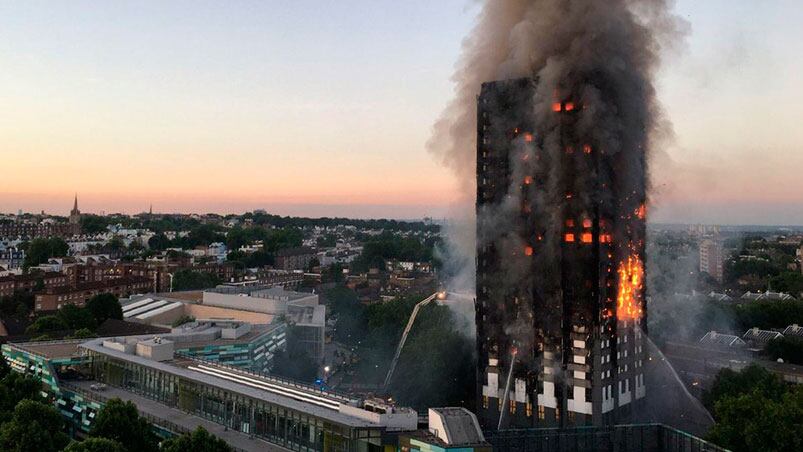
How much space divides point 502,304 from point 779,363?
2581cm

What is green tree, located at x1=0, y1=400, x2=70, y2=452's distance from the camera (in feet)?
109

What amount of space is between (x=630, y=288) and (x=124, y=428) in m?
31.5

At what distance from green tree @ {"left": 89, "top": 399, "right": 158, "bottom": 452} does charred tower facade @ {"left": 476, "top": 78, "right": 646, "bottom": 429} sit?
22.8 meters

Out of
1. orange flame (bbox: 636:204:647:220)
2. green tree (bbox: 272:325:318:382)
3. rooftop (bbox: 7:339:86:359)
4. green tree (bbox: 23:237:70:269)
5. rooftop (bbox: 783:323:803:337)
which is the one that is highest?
orange flame (bbox: 636:204:647:220)

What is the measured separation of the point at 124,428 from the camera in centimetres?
3356

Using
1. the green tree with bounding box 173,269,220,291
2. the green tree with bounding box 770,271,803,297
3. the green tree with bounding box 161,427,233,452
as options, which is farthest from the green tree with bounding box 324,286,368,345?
the green tree with bounding box 770,271,803,297

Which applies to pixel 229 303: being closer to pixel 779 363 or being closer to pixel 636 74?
pixel 636 74

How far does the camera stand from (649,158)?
51.9 meters

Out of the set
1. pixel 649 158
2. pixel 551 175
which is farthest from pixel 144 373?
pixel 649 158

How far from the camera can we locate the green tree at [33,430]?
33281 mm

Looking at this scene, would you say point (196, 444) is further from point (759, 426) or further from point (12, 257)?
point (12, 257)

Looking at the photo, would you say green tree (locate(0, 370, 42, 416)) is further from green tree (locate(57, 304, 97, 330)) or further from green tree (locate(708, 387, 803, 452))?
green tree (locate(708, 387, 803, 452))

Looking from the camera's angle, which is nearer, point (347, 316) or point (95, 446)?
point (95, 446)

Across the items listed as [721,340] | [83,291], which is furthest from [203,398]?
[83,291]
